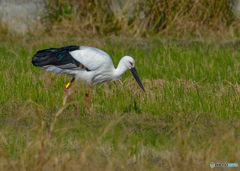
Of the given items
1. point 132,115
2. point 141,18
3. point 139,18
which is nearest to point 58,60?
point 132,115

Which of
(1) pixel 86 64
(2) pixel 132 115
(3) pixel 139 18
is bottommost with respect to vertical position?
(2) pixel 132 115

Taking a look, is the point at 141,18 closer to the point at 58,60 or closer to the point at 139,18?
the point at 139,18

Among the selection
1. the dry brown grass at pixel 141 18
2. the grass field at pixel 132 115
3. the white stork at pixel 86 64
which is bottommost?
the grass field at pixel 132 115

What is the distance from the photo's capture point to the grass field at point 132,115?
316 centimetres

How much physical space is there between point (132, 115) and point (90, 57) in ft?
3.60

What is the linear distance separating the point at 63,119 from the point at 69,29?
213 inches

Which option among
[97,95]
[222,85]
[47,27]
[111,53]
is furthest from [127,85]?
[47,27]

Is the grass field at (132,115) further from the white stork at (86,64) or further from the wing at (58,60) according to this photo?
the wing at (58,60)

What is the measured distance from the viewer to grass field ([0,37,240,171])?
3.16 metres

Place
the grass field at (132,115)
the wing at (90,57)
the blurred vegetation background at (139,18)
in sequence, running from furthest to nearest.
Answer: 1. the blurred vegetation background at (139,18)
2. the wing at (90,57)
3. the grass field at (132,115)

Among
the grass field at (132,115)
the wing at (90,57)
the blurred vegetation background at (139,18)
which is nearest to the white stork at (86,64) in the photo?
the wing at (90,57)

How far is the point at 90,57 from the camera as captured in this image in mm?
5398

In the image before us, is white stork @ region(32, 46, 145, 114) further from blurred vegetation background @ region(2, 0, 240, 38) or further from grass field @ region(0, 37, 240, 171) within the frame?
blurred vegetation background @ region(2, 0, 240, 38)

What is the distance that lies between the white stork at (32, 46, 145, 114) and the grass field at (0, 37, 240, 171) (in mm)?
270
